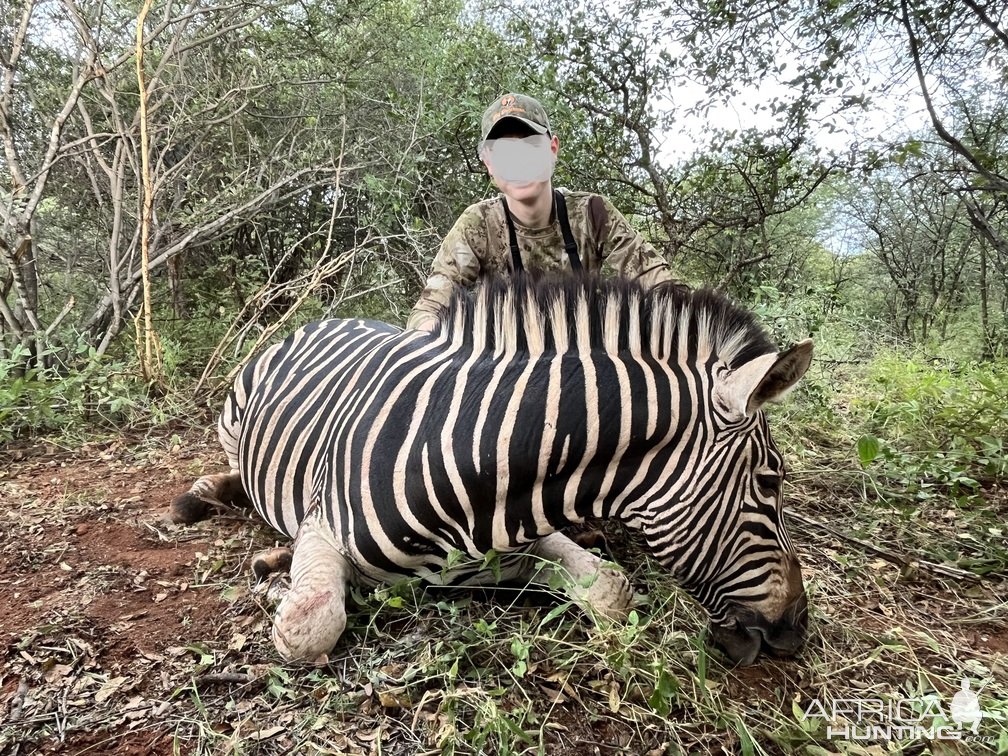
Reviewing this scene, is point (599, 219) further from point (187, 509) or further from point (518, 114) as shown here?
point (187, 509)

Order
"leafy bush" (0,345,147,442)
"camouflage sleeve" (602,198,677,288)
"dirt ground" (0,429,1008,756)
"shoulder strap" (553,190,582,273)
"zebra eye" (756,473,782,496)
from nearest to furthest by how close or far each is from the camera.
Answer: "dirt ground" (0,429,1008,756) < "zebra eye" (756,473,782,496) < "camouflage sleeve" (602,198,677,288) < "shoulder strap" (553,190,582,273) < "leafy bush" (0,345,147,442)

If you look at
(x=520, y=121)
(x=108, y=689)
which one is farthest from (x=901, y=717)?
(x=520, y=121)

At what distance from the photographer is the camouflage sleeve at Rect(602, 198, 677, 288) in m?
3.36

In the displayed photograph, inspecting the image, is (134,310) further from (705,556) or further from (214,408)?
(705,556)

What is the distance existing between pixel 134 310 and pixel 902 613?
6648 mm

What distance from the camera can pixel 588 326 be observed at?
6.22ft

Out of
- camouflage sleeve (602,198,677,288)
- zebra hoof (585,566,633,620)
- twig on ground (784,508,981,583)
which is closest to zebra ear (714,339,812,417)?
zebra hoof (585,566,633,620)

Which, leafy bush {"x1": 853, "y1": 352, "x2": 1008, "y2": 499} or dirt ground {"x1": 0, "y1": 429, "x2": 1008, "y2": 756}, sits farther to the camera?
leafy bush {"x1": 853, "y1": 352, "x2": 1008, "y2": 499}

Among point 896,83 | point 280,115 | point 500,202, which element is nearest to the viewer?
point 500,202

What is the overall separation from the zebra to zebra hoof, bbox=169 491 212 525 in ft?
4.19

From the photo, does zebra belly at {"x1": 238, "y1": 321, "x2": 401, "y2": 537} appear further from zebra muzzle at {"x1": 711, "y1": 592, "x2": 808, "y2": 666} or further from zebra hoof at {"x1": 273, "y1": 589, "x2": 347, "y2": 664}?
zebra muzzle at {"x1": 711, "y1": 592, "x2": 808, "y2": 666}

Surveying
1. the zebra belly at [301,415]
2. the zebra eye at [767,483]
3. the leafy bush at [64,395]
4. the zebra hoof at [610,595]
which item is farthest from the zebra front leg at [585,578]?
the leafy bush at [64,395]

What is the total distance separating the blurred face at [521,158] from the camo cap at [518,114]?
5 cm

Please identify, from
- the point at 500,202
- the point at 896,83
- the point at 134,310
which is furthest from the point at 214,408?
the point at 896,83
